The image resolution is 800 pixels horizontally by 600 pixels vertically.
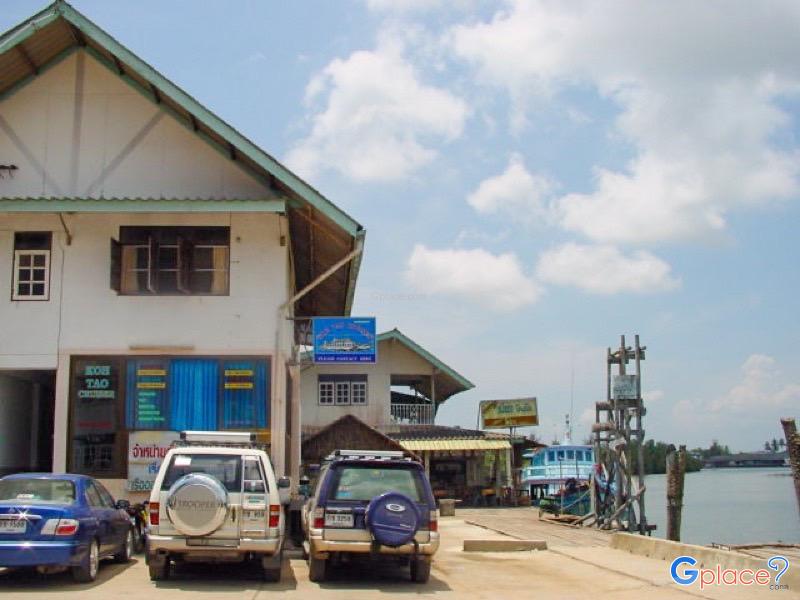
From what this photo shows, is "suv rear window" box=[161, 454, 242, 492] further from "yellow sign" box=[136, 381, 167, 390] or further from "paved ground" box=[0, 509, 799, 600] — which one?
"yellow sign" box=[136, 381, 167, 390]

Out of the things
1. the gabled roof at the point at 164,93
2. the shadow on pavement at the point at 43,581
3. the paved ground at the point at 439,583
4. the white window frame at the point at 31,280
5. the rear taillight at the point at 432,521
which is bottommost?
A: the paved ground at the point at 439,583

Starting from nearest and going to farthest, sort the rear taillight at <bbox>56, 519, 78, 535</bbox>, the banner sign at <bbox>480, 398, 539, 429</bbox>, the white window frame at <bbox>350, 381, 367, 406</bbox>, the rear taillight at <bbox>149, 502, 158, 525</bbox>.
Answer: the rear taillight at <bbox>56, 519, 78, 535</bbox>, the rear taillight at <bbox>149, 502, 158, 525</bbox>, the white window frame at <bbox>350, 381, 367, 406</bbox>, the banner sign at <bbox>480, 398, 539, 429</bbox>

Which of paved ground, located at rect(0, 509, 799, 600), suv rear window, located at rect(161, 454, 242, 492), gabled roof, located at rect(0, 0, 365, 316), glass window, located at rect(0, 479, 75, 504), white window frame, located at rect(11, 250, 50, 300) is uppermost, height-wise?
gabled roof, located at rect(0, 0, 365, 316)

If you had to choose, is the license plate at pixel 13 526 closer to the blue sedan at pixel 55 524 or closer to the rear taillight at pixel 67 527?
the blue sedan at pixel 55 524

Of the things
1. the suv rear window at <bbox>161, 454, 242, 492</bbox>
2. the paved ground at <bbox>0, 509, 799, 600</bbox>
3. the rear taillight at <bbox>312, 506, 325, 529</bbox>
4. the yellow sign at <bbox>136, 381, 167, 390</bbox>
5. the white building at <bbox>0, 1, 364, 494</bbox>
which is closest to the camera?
the paved ground at <bbox>0, 509, 799, 600</bbox>

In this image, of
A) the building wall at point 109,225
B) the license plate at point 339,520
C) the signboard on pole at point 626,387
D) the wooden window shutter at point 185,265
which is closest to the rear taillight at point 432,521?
the license plate at point 339,520

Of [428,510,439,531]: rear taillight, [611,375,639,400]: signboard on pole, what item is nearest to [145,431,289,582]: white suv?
[428,510,439,531]: rear taillight

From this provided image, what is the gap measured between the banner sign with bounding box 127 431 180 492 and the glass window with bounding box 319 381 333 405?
75.6 ft

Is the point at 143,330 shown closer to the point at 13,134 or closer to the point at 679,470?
the point at 13,134

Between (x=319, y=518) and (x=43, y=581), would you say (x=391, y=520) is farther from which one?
(x=43, y=581)

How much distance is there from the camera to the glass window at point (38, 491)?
12.1 meters

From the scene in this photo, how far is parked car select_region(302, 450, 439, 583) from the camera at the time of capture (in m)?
12.2

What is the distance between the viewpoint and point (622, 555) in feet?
55.6
